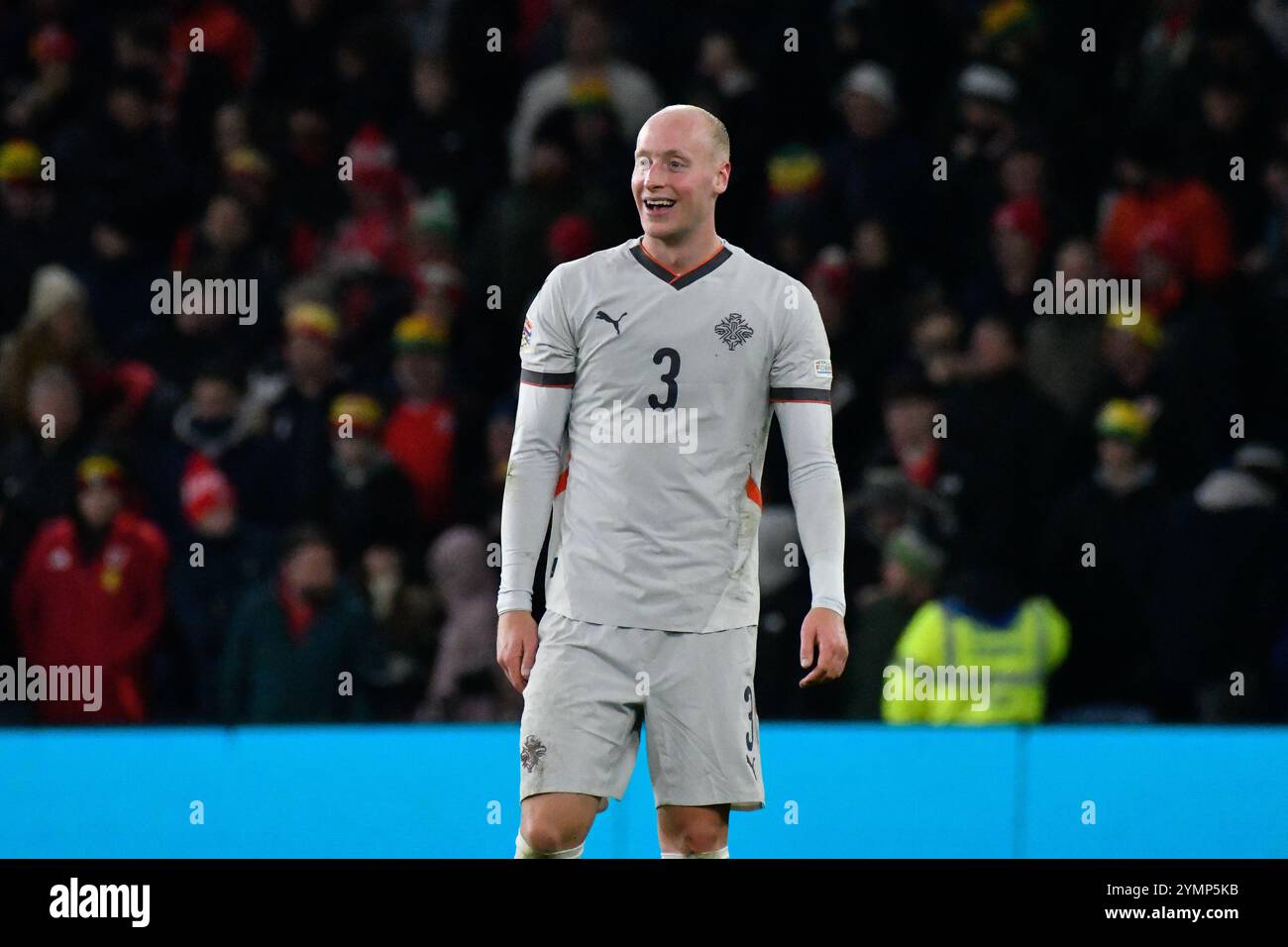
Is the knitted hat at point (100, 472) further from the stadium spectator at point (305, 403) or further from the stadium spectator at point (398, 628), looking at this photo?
the stadium spectator at point (398, 628)

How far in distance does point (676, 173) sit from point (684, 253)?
0.16 m

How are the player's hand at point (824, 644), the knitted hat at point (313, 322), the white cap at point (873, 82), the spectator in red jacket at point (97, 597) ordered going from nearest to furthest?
1. the player's hand at point (824, 644)
2. the spectator in red jacket at point (97, 597)
3. the knitted hat at point (313, 322)
4. the white cap at point (873, 82)

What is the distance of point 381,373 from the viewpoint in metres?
7.05

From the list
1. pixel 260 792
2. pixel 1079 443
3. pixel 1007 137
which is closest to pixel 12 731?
pixel 260 792

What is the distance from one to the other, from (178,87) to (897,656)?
11.5 ft

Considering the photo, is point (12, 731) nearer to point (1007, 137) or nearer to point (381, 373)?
point (381, 373)

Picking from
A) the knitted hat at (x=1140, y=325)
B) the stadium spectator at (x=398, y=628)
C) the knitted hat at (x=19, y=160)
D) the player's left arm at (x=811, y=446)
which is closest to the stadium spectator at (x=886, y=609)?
the knitted hat at (x=1140, y=325)

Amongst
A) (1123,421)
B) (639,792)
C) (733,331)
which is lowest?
(639,792)

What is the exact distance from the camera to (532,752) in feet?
12.5

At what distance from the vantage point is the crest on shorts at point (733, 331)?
389 cm

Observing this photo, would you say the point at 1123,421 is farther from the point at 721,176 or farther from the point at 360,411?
the point at 721,176

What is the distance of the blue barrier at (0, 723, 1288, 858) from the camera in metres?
5.80

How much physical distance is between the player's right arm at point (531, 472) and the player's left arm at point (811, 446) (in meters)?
0.41

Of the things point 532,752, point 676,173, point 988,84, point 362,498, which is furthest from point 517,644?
point 988,84
